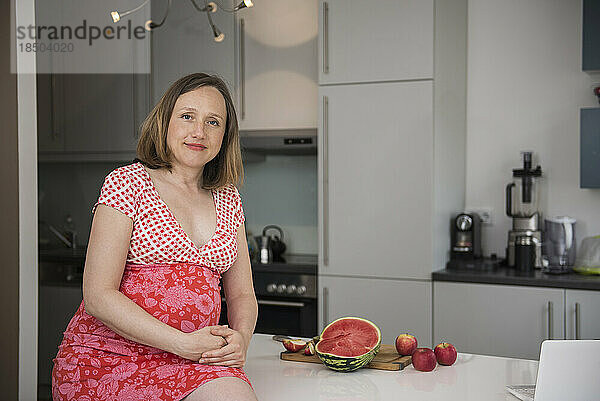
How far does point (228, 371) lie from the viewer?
1.47m

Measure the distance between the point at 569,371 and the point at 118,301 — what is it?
2.96 feet

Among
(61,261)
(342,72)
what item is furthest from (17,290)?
(342,72)

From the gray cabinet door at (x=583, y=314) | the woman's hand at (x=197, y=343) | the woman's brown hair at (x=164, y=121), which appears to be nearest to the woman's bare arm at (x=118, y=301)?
the woman's hand at (x=197, y=343)

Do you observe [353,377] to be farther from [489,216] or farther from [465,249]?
[489,216]

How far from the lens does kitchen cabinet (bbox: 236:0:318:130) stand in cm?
373

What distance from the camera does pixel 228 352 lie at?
1.53 meters

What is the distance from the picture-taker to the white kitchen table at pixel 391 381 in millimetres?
1539

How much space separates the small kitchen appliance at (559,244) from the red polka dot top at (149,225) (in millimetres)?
2189

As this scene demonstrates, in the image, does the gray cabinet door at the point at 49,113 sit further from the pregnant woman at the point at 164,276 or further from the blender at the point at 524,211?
the blender at the point at 524,211

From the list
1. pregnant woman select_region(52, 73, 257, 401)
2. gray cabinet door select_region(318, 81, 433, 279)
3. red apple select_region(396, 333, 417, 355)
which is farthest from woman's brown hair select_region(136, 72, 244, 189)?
gray cabinet door select_region(318, 81, 433, 279)

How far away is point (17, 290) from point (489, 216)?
2.46 m

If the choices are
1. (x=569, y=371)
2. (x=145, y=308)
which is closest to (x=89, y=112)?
(x=145, y=308)

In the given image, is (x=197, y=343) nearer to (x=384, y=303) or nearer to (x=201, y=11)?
(x=384, y=303)

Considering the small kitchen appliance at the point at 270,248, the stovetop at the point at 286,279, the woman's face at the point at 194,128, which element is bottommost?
the stovetop at the point at 286,279
